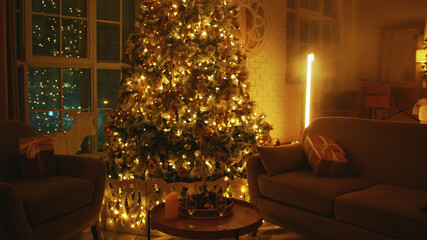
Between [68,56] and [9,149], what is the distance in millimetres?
1396

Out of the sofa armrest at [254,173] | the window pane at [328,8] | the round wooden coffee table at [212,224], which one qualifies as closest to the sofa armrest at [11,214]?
the round wooden coffee table at [212,224]

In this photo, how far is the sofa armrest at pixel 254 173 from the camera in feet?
10.1

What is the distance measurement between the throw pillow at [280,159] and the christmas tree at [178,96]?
0.90ft

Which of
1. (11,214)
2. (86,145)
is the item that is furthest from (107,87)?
(11,214)

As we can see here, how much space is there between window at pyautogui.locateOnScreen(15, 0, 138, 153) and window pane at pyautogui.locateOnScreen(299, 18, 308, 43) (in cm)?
373

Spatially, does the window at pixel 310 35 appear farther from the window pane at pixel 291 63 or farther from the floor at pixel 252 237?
the floor at pixel 252 237

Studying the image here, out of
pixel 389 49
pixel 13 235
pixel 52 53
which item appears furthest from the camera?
pixel 389 49

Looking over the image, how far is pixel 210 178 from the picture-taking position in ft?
10.8

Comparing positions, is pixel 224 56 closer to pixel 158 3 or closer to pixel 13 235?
pixel 158 3

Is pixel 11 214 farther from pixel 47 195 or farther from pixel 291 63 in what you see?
pixel 291 63

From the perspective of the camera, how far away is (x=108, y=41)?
4250 millimetres

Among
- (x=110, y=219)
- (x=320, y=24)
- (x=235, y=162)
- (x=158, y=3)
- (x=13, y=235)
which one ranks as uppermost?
(x=320, y=24)

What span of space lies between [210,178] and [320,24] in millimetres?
5443

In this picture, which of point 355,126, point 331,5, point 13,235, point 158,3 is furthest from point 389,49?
point 13,235
